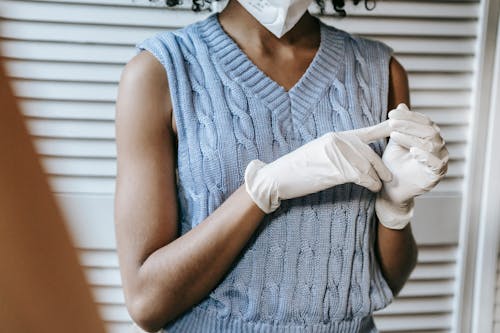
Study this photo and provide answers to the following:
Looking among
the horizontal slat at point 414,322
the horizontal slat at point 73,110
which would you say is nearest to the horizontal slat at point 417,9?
the horizontal slat at point 73,110

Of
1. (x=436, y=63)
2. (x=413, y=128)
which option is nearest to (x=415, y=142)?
(x=413, y=128)

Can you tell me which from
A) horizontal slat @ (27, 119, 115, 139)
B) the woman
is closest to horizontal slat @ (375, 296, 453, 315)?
the woman

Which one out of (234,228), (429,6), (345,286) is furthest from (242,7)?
(429,6)

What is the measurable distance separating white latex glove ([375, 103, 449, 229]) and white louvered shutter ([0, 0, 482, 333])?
0.54 m

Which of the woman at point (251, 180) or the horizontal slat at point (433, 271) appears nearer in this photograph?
the woman at point (251, 180)

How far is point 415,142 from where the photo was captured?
77 centimetres

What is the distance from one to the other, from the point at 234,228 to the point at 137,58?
0.96 feet

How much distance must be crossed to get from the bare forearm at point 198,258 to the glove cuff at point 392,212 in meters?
0.22

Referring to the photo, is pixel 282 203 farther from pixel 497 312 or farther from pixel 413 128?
pixel 497 312

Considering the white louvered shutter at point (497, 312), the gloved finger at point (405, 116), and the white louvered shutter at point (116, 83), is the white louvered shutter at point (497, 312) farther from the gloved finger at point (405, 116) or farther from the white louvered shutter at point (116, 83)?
the gloved finger at point (405, 116)

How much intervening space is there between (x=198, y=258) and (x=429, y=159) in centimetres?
36

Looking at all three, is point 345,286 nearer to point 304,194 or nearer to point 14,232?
point 304,194

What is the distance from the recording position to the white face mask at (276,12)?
79cm

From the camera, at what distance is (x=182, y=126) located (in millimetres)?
773
